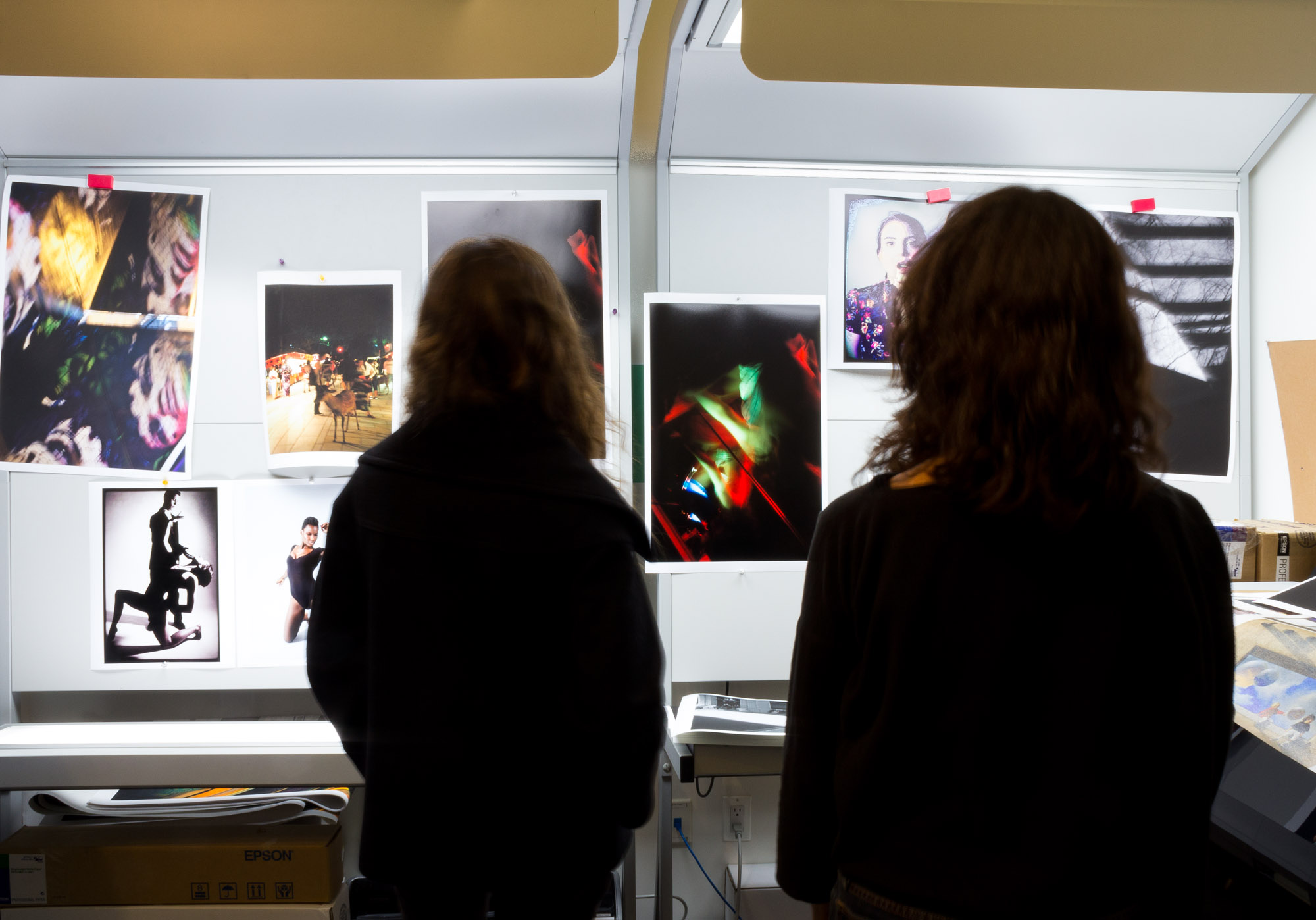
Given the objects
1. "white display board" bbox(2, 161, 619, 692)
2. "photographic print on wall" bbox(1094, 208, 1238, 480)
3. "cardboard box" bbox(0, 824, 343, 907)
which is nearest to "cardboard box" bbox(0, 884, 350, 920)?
"cardboard box" bbox(0, 824, 343, 907)

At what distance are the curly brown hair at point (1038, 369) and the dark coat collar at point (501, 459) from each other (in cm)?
35

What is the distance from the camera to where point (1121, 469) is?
671 mm

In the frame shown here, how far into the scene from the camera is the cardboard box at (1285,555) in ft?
4.83

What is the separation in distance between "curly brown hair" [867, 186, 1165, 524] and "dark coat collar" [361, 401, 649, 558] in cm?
35

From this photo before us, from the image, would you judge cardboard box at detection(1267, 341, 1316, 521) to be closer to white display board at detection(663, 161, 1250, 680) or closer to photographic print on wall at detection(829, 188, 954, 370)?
white display board at detection(663, 161, 1250, 680)

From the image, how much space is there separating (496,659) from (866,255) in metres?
1.20

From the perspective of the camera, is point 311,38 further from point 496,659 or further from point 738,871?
point 738,871

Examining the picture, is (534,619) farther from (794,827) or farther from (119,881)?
(119,881)

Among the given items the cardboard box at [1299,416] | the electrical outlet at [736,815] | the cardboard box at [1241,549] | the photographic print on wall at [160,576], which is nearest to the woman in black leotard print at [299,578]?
the photographic print on wall at [160,576]

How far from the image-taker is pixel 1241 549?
1473mm

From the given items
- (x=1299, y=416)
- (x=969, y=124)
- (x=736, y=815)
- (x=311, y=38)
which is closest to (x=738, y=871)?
(x=736, y=815)

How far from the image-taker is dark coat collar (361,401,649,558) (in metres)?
0.85

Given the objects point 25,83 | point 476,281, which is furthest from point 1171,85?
point 25,83

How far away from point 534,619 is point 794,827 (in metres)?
0.33
